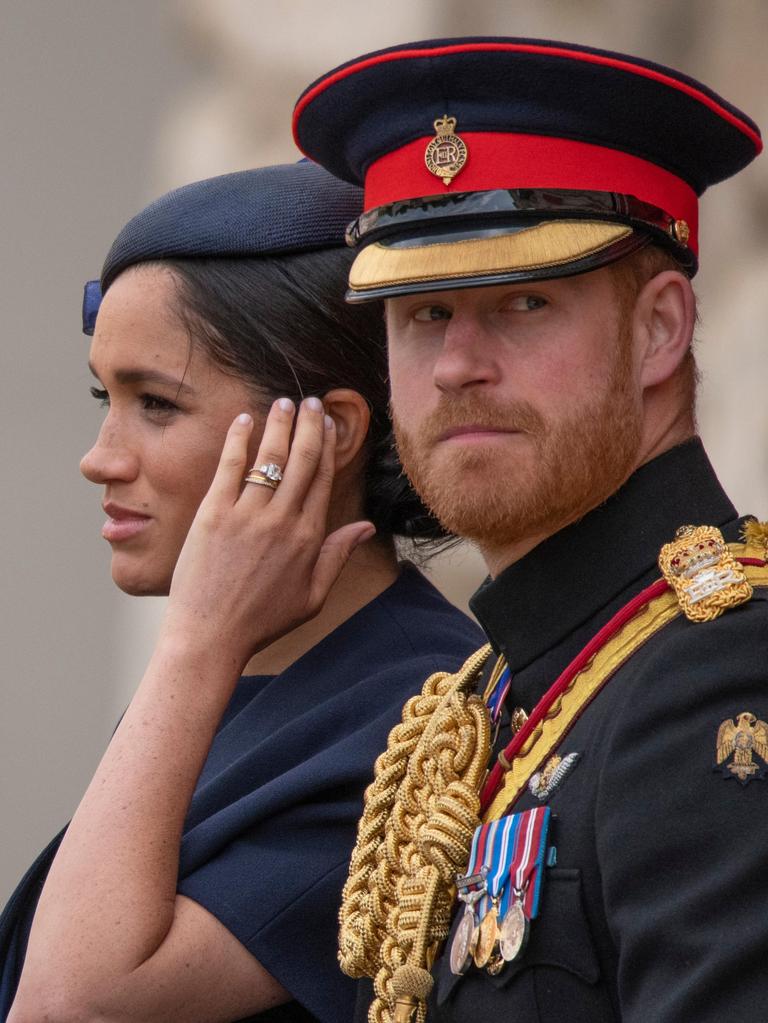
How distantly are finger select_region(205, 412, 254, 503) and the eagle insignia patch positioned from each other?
3.35 feet

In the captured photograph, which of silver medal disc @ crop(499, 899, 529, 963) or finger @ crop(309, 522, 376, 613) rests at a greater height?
finger @ crop(309, 522, 376, 613)

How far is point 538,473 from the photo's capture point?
202cm

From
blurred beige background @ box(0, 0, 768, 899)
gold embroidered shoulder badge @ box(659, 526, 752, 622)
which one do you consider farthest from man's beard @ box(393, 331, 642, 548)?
blurred beige background @ box(0, 0, 768, 899)

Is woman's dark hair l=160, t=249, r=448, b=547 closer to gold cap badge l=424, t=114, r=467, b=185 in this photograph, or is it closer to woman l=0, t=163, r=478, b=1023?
woman l=0, t=163, r=478, b=1023

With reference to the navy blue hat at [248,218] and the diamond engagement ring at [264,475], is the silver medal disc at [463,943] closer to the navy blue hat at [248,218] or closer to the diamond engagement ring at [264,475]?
the diamond engagement ring at [264,475]

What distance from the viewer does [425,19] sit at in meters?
4.73

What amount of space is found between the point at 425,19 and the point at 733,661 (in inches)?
129

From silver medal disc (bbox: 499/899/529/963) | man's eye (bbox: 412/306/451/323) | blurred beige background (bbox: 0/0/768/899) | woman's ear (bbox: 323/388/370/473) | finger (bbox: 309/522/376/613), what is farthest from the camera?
blurred beige background (bbox: 0/0/768/899)

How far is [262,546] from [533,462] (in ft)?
2.03

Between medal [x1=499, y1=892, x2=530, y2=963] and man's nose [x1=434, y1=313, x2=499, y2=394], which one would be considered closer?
medal [x1=499, y1=892, x2=530, y2=963]

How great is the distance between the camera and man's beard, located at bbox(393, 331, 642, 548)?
6.64ft

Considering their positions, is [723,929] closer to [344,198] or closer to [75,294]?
[344,198]

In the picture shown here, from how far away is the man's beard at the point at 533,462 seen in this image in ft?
6.64

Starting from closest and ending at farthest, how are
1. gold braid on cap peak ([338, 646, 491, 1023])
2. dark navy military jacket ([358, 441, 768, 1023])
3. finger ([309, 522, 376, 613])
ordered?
dark navy military jacket ([358, 441, 768, 1023]) < gold braid on cap peak ([338, 646, 491, 1023]) < finger ([309, 522, 376, 613])
